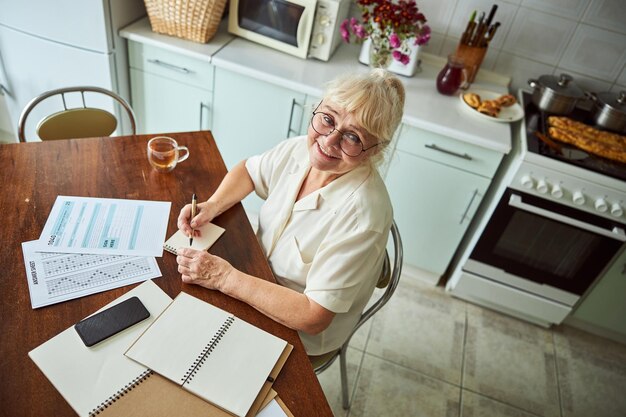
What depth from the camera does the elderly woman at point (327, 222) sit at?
1.05m

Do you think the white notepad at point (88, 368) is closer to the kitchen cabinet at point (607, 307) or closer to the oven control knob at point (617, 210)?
the oven control knob at point (617, 210)

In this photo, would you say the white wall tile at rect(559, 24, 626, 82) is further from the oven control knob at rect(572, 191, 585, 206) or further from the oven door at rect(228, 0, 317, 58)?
the oven door at rect(228, 0, 317, 58)

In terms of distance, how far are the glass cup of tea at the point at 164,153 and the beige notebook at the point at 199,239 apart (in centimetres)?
28

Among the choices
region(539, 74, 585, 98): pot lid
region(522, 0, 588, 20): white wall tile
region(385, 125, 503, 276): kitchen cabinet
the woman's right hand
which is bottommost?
region(385, 125, 503, 276): kitchen cabinet

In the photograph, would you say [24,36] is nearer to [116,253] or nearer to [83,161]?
[83,161]

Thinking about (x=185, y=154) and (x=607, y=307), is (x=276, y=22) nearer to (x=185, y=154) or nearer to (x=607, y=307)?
(x=185, y=154)

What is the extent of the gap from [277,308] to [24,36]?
2086mm

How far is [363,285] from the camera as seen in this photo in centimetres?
122

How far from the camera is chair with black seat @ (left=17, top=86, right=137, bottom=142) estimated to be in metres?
1.56

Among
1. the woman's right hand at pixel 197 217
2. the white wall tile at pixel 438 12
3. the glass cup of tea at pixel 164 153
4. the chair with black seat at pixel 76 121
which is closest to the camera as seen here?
the woman's right hand at pixel 197 217

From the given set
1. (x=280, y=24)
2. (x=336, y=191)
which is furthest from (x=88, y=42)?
(x=336, y=191)

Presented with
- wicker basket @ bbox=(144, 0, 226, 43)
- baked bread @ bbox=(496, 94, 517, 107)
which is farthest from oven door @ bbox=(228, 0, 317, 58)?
baked bread @ bbox=(496, 94, 517, 107)

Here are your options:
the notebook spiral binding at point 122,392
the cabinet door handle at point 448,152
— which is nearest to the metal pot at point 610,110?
the cabinet door handle at point 448,152

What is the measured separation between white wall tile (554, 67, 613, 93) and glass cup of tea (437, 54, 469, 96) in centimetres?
59
